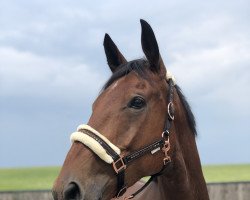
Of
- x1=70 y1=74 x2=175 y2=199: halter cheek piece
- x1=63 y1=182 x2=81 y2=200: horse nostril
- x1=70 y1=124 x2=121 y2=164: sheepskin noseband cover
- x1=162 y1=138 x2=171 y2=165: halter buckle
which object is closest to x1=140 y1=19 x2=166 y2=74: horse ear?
x1=70 y1=74 x2=175 y2=199: halter cheek piece

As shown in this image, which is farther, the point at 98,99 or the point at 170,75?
the point at 170,75

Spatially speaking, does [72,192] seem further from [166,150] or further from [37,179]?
[37,179]

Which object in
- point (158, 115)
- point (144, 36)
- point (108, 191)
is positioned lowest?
point (108, 191)

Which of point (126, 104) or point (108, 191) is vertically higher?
point (126, 104)

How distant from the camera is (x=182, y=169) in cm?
344

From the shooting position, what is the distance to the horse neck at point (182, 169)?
3422mm

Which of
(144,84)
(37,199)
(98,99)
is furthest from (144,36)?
(37,199)

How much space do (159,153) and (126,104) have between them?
425mm

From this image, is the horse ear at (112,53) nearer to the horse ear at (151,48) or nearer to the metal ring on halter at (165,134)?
the horse ear at (151,48)

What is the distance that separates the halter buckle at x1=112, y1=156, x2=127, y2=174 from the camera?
302 centimetres

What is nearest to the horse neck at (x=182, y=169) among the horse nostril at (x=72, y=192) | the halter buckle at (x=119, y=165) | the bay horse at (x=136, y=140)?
the bay horse at (x=136, y=140)

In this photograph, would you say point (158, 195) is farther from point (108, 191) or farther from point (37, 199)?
point (37, 199)

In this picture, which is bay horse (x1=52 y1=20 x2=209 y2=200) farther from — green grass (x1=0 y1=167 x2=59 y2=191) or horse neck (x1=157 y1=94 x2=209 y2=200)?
green grass (x1=0 y1=167 x2=59 y2=191)

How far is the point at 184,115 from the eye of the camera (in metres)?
3.58
